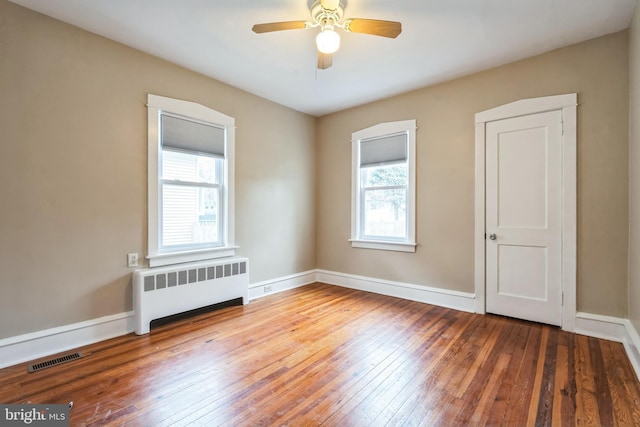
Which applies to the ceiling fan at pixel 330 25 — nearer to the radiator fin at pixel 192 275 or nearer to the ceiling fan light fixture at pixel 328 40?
the ceiling fan light fixture at pixel 328 40

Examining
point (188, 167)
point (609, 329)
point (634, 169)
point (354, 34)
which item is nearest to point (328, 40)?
point (354, 34)

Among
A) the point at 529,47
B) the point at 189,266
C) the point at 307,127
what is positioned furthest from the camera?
the point at 307,127

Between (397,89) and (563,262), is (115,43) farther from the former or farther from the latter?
(563,262)

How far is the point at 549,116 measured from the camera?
114 inches

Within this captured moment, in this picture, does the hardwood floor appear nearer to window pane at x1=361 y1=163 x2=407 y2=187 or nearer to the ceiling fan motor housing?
window pane at x1=361 y1=163 x2=407 y2=187

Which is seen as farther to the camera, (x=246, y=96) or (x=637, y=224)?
(x=246, y=96)

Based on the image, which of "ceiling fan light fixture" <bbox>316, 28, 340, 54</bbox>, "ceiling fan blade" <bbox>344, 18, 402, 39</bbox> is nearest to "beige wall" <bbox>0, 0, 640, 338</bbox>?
"ceiling fan blade" <bbox>344, 18, 402, 39</bbox>

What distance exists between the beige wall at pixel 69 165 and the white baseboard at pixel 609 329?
4.40 m

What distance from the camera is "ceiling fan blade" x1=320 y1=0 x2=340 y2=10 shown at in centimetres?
203

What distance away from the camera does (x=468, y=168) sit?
11.2ft

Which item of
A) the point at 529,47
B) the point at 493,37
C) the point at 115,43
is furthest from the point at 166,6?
the point at 529,47

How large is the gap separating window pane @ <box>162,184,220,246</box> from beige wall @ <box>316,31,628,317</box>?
1.92 meters

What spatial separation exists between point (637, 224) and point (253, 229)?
3.88m

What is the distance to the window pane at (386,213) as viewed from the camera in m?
4.05
